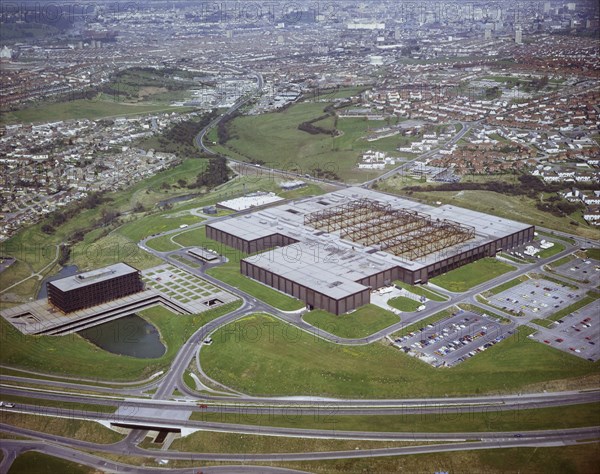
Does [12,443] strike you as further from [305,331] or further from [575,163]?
[575,163]

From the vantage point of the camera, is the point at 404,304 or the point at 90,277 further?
the point at 90,277

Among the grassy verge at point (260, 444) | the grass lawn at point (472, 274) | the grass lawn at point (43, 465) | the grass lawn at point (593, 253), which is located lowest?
the grass lawn at point (43, 465)

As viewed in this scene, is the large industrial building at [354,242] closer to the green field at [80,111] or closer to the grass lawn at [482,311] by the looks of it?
the grass lawn at [482,311]

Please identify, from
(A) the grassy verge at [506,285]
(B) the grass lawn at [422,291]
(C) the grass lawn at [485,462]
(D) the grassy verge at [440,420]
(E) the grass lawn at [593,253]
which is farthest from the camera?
(E) the grass lawn at [593,253]

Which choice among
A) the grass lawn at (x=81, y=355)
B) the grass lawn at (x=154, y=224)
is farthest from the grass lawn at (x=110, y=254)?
the grass lawn at (x=81, y=355)

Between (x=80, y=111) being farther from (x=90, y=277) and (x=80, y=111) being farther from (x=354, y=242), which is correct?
(x=354, y=242)

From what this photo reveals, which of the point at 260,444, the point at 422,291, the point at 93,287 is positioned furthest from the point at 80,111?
the point at 260,444
